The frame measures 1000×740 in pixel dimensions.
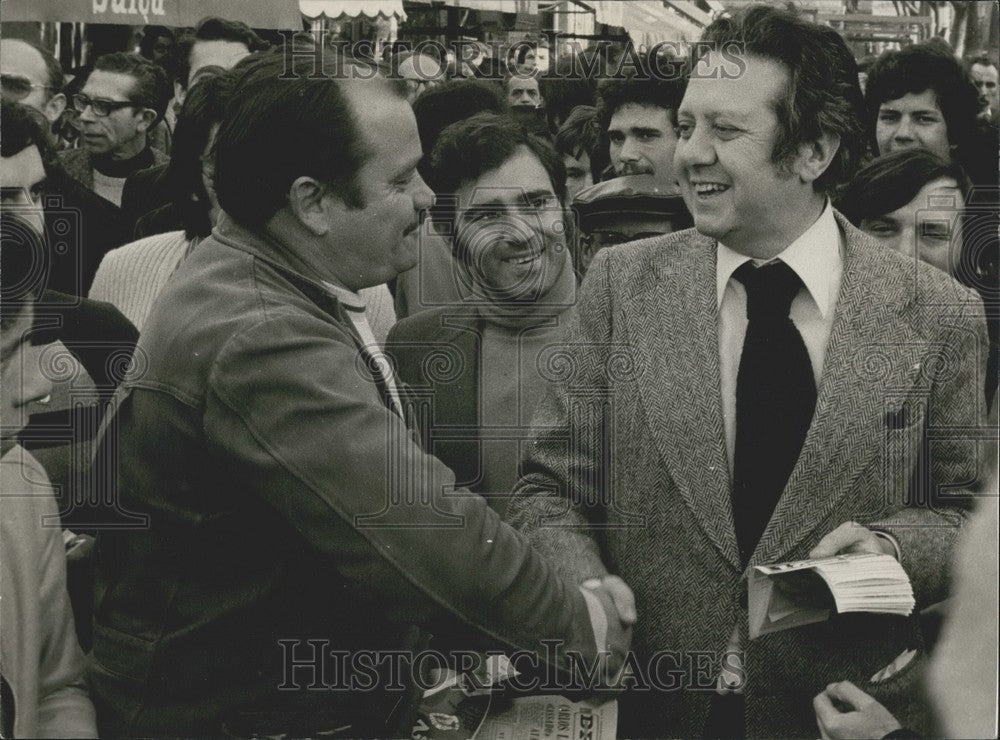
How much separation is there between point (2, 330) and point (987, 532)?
1.76 meters

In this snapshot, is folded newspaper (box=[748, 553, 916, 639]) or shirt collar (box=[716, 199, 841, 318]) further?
shirt collar (box=[716, 199, 841, 318])

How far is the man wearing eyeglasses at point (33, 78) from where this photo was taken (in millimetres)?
4238

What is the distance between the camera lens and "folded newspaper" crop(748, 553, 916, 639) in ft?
6.91

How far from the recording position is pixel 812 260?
2477 millimetres

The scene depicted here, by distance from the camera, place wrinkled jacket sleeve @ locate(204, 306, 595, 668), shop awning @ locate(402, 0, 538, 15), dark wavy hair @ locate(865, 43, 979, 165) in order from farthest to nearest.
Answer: dark wavy hair @ locate(865, 43, 979, 165) < shop awning @ locate(402, 0, 538, 15) < wrinkled jacket sleeve @ locate(204, 306, 595, 668)

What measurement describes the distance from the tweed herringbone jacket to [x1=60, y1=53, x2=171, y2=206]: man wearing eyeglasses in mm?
2170

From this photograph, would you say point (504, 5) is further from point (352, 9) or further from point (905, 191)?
point (905, 191)

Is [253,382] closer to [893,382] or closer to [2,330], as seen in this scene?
[2,330]

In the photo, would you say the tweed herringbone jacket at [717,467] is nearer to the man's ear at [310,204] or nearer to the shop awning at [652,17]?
the man's ear at [310,204]

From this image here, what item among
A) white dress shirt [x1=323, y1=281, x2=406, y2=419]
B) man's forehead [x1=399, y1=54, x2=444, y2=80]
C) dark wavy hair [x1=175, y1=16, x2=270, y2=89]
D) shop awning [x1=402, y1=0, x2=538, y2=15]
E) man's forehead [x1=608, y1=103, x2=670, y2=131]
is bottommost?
white dress shirt [x1=323, y1=281, x2=406, y2=419]

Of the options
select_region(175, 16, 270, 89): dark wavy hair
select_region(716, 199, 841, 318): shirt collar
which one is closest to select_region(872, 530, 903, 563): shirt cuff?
select_region(716, 199, 841, 318): shirt collar

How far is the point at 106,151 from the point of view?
13.6ft

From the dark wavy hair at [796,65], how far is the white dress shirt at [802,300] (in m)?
0.14

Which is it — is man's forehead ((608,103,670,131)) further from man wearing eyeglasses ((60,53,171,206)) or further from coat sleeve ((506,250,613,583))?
man wearing eyeglasses ((60,53,171,206))
